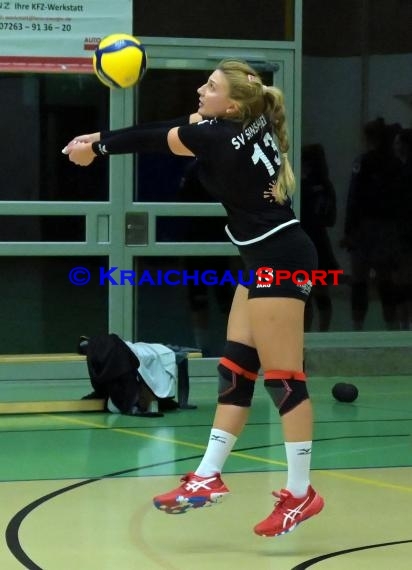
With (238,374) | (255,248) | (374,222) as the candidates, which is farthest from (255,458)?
(374,222)

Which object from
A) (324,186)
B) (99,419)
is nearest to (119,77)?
(99,419)

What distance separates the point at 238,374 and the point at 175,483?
Result: 1.22 m

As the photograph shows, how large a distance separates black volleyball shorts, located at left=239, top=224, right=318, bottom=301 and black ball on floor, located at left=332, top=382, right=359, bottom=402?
4.09m

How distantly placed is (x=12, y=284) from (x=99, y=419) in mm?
2129

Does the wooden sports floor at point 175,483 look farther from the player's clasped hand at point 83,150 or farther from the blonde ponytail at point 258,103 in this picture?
the player's clasped hand at point 83,150

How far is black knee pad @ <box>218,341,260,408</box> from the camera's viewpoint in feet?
16.6

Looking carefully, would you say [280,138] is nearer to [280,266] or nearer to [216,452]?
[280,266]

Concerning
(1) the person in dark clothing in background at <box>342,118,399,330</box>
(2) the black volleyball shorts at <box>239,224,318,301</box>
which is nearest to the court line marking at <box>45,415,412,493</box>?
(2) the black volleyball shorts at <box>239,224,318,301</box>

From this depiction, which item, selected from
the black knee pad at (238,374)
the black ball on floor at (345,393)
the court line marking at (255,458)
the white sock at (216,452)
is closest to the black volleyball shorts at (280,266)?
the black knee pad at (238,374)

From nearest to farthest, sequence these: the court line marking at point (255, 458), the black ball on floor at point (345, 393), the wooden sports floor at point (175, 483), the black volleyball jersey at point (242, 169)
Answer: the wooden sports floor at point (175, 483) → the black volleyball jersey at point (242, 169) → the court line marking at point (255, 458) → the black ball on floor at point (345, 393)

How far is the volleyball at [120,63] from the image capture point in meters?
6.14

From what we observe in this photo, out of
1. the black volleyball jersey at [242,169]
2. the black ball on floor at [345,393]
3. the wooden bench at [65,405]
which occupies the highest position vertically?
the black volleyball jersey at [242,169]

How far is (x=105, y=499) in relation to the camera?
18.6 ft

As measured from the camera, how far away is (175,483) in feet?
20.0
